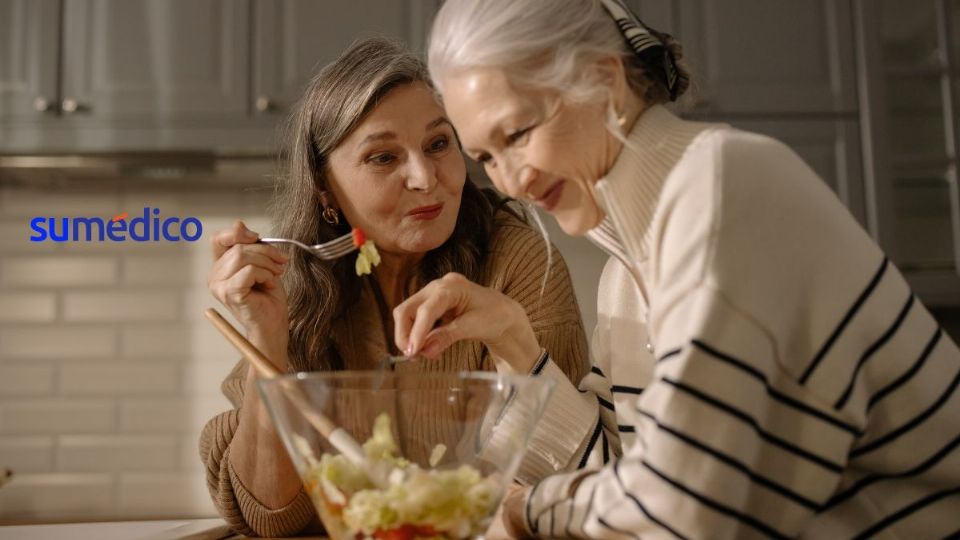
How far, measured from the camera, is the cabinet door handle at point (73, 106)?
81.3 inches

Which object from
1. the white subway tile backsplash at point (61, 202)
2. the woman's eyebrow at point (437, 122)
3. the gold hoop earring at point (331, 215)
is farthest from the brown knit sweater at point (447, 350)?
the white subway tile backsplash at point (61, 202)

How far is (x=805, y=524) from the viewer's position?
72 cm

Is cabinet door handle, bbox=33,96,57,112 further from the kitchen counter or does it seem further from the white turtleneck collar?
the white turtleneck collar

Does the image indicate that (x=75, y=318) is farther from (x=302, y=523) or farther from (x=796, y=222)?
(x=796, y=222)

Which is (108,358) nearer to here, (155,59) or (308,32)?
(155,59)

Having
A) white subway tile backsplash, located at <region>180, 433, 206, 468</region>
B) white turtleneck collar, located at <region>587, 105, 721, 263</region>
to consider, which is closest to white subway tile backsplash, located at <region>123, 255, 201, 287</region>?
white subway tile backsplash, located at <region>180, 433, 206, 468</region>

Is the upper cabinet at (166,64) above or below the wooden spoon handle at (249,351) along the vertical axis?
above

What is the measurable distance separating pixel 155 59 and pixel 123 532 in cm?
124

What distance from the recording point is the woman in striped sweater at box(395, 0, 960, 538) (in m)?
0.67

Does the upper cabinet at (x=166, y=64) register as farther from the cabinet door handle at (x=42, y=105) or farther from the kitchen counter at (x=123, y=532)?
the kitchen counter at (x=123, y=532)

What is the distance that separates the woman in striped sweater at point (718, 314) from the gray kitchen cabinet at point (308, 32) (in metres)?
1.30

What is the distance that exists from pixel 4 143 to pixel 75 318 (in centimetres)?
49

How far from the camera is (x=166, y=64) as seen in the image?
211cm

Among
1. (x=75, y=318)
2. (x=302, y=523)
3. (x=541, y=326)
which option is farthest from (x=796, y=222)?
(x=75, y=318)
